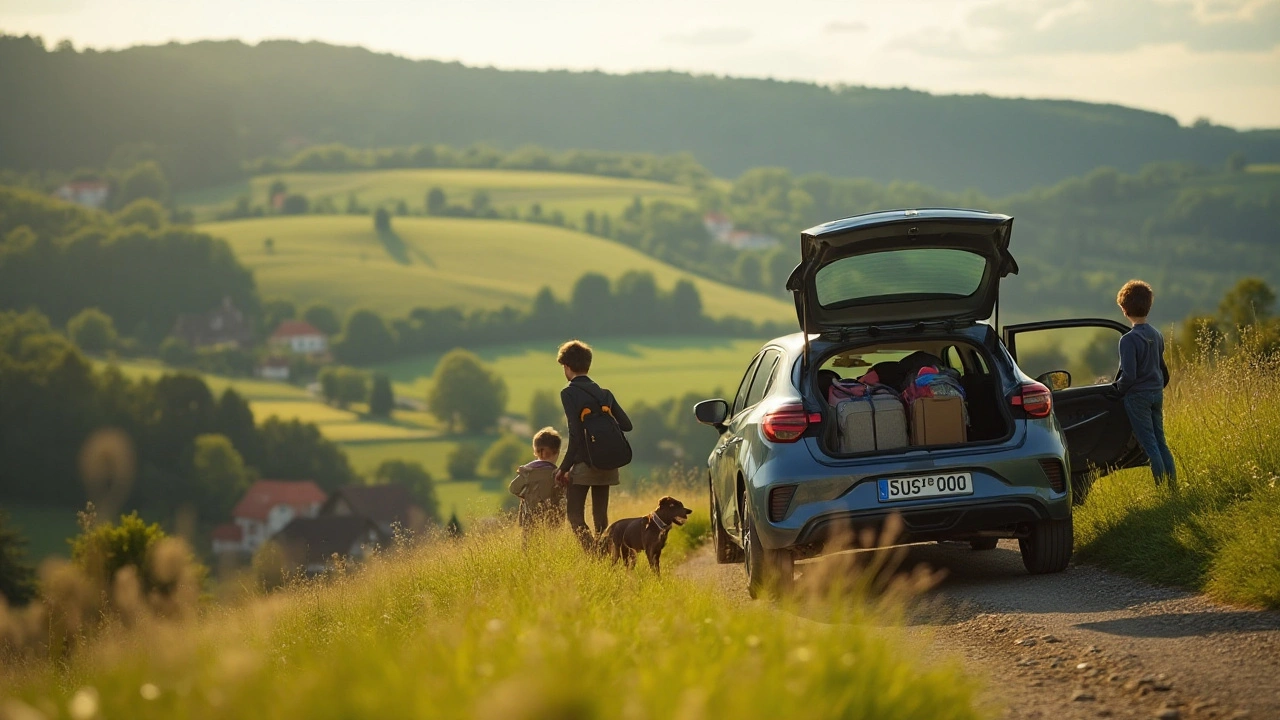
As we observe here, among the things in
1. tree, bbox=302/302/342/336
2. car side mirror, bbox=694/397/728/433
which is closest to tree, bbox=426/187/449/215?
tree, bbox=302/302/342/336

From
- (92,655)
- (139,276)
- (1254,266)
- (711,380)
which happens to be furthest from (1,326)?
(92,655)

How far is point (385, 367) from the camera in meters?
137

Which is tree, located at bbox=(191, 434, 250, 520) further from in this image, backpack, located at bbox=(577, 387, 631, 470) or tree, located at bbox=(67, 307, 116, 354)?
backpack, located at bbox=(577, 387, 631, 470)

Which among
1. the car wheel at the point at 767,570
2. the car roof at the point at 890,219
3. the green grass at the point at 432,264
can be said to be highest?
the car roof at the point at 890,219

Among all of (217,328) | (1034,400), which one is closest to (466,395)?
(217,328)

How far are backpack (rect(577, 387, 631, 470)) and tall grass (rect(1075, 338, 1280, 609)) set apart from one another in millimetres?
3176

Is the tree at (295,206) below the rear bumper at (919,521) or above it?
above

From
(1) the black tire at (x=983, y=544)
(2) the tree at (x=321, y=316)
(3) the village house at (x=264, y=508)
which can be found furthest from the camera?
(2) the tree at (x=321, y=316)

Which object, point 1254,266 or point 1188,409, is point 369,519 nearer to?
point 1188,409

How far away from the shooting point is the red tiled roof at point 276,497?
328ft

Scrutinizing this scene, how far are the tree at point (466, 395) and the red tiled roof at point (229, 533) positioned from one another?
20.6 meters

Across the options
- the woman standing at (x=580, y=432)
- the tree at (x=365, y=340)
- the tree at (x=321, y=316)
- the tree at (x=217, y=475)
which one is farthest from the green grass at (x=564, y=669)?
the tree at (x=321, y=316)

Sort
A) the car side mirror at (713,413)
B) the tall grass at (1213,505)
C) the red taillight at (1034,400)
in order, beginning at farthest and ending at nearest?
the car side mirror at (713,413)
the red taillight at (1034,400)
the tall grass at (1213,505)

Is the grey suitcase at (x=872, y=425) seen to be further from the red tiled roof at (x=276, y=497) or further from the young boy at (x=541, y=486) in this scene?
the red tiled roof at (x=276, y=497)
